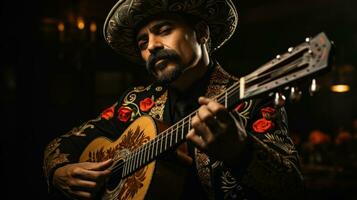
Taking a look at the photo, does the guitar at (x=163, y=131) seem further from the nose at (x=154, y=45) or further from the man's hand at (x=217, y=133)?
the nose at (x=154, y=45)

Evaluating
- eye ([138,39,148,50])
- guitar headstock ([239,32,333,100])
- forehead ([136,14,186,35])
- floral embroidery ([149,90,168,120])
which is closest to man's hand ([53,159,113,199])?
floral embroidery ([149,90,168,120])

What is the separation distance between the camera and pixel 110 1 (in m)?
6.24

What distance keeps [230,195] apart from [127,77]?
27.6 ft

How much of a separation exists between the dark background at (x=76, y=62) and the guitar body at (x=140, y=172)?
2.65 m

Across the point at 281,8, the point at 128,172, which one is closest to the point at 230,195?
the point at 128,172

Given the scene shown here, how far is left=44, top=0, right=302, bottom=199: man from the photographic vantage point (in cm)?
141

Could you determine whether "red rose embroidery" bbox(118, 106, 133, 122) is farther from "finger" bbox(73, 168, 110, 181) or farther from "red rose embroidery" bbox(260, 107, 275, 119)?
"red rose embroidery" bbox(260, 107, 275, 119)

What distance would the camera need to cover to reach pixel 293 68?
4.02 ft

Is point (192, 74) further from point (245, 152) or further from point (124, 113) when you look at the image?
point (245, 152)

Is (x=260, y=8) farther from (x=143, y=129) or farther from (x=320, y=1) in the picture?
(x=143, y=129)

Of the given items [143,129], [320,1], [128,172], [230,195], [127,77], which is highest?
[127,77]

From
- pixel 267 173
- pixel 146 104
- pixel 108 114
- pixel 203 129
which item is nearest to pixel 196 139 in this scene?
pixel 203 129

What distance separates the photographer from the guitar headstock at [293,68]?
1145mm

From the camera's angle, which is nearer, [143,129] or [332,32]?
[143,129]
